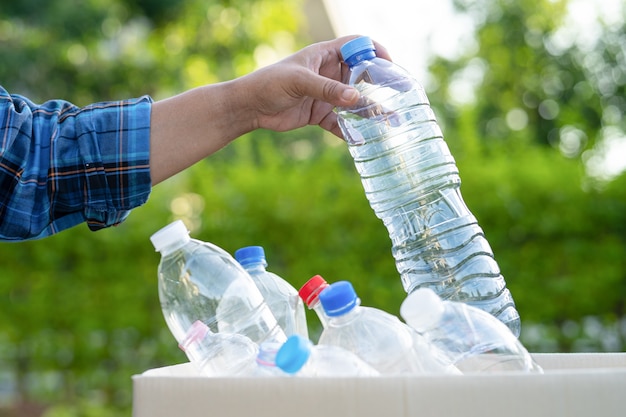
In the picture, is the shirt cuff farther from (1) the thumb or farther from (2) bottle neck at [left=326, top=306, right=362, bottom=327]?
(2) bottle neck at [left=326, top=306, right=362, bottom=327]

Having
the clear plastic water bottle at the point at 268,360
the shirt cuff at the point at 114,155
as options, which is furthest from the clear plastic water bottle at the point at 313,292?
the shirt cuff at the point at 114,155

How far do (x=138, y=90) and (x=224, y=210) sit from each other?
13.4 ft

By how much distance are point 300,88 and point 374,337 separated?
1.96ft

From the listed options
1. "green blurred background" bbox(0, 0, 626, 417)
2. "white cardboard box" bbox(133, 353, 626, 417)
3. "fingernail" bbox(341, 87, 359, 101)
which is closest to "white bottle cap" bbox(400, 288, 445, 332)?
"white cardboard box" bbox(133, 353, 626, 417)

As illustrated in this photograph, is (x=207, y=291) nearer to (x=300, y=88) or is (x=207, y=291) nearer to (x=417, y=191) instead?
(x=300, y=88)

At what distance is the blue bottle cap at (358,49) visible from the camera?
1388 millimetres

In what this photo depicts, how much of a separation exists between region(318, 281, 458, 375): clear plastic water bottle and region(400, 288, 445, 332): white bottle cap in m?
0.05

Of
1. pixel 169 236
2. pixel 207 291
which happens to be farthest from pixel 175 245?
pixel 207 291

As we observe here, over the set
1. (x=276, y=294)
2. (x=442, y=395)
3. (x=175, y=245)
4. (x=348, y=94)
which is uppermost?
(x=348, y=94)

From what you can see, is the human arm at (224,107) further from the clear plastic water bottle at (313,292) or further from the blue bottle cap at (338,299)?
the blue bottle cap at (338,299)

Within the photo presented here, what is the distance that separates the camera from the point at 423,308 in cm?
100

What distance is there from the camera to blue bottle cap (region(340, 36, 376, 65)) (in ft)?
4.55

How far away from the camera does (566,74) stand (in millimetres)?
12594

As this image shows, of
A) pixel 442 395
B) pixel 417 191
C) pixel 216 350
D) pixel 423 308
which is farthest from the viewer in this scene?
pixel 417 191
